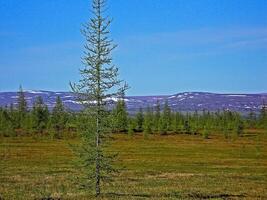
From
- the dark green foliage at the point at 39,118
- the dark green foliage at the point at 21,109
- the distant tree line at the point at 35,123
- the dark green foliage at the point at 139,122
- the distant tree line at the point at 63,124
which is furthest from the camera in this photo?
the dark green foliage at the point at 139,122

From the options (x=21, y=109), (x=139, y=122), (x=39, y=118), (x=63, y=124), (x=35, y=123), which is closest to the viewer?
(x=63, y=124)

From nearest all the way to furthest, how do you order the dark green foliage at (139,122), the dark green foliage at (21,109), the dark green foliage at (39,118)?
1. the dark green foliage at (39,118)
2. the dark green foliage at (21,109)
3. the dark green foliage at (139,122)

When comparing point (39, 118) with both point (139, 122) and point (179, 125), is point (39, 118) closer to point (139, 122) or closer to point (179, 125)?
point (139, 122)

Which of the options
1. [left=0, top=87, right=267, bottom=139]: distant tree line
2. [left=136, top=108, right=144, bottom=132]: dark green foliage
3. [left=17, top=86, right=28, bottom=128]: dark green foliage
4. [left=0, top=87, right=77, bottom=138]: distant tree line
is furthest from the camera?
[left=136, top=108, right=144, bottom=132]: dark green foliage

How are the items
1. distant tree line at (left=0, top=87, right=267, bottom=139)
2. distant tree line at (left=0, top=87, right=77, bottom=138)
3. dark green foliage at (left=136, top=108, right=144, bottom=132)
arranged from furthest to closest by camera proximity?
dark green foliage at (left=136, top=108, right=144, bottom=132) < distant tree line at (left=0, top=87, right=267, bottom=139) < distant tree line at (left=0, top=87, right=77, bottom=138)

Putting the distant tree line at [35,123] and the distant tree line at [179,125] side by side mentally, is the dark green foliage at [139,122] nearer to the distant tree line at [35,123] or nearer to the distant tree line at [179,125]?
the distant tree line at [179,125]

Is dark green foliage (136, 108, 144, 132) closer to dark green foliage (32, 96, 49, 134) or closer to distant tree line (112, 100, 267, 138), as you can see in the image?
distant tree line (112, 100, 267, 138)

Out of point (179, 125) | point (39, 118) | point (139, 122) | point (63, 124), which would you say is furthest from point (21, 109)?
point (179, 125)

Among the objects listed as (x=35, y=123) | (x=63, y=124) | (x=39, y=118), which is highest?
(x=39, y=118)

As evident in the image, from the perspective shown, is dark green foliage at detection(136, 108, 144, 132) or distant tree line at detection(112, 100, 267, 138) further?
dark green foliage at detection(136, 108, 144, 132)

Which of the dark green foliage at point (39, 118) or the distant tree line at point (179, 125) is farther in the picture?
the distant tree line at point (179, 125)

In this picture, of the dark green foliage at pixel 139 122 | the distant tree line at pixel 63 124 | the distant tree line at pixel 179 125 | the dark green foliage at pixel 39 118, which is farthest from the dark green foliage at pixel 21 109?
the dark green foliage at pixel 139 122

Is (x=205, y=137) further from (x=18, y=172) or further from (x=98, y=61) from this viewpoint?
(x=98, y=61)

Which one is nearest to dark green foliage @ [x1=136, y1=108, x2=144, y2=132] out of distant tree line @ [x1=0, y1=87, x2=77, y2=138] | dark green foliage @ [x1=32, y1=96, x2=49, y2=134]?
distant tree line @ [x1=0, y1=87, x2=77, y2=138]
